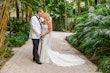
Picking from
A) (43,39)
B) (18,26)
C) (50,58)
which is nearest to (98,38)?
(50,58)

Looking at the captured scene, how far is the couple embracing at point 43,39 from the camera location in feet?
31.2

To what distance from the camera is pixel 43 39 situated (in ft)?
32.2

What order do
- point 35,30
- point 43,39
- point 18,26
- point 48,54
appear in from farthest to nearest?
point 18,26
point 48,54
point 43,39
point 35,30

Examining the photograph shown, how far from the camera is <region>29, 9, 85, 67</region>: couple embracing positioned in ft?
31.2

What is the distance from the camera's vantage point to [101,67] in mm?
7777

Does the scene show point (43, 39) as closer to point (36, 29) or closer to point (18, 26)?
point (36, 29)

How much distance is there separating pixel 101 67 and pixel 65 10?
845 inches

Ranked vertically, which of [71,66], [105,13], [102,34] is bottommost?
[71,66]

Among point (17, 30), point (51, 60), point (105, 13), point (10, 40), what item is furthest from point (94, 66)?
point (17, 30)

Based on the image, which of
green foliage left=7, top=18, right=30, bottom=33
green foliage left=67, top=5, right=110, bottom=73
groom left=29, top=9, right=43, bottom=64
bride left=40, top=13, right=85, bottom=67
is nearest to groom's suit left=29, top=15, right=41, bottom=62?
groom left=29, top=9, right=43, bottom=64

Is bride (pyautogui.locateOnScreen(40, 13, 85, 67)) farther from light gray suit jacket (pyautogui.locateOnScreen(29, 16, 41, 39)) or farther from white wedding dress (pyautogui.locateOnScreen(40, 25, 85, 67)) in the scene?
light gray suit jacket (pyautogui.locateOnScreen(29, 16, 41, 39))

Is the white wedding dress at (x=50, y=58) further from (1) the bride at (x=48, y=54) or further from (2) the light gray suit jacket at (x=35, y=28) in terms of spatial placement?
(2) the light gray suit jacket at (x=35, y=28)

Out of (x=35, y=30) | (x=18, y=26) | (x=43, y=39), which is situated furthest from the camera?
(x=18, y=26)

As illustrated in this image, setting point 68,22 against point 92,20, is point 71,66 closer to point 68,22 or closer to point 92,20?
point 92,20
